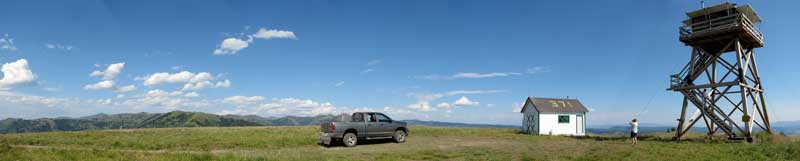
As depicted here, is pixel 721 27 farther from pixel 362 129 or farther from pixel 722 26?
pixel 362 129

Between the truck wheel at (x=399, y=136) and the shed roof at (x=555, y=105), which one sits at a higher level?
the shed roof at (x=555, y=105)

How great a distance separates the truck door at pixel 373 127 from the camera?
2064cm

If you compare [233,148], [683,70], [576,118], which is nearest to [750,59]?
[683,70]

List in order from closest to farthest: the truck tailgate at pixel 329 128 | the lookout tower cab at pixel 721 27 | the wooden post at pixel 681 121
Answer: the truck tailgate at pixel 329 128 < the lookout tower cab at pixel 721 27 < the wooden post at pixel 681 121

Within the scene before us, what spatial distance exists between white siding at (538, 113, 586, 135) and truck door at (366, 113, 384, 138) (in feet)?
60.7

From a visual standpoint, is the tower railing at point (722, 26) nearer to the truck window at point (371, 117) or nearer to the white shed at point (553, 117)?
the white shed at point (553, 117)

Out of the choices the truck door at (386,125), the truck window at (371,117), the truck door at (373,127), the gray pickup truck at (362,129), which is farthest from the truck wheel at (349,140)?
the truck door at (386,125)

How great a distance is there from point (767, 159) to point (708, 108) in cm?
1351

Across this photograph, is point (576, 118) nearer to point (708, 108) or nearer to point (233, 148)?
point (708, 108)

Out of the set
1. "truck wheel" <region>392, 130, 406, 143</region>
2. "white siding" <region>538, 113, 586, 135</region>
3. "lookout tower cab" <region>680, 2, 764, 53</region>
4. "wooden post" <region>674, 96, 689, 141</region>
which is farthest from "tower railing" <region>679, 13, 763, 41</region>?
"truck wheel" <region>392, 130, 406, 143</region>

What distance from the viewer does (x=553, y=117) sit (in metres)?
35.4

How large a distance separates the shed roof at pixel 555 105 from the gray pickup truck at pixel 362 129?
17656mm

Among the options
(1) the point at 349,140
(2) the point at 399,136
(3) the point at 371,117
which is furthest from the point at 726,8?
(1) the point at 349,140

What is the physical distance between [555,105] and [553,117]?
1532 millimetres
